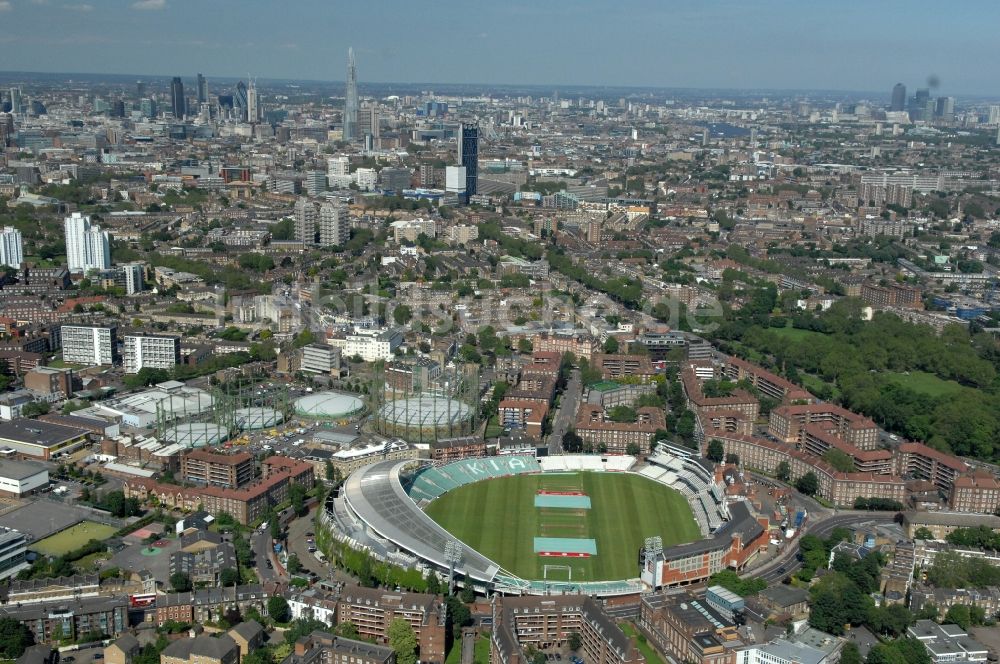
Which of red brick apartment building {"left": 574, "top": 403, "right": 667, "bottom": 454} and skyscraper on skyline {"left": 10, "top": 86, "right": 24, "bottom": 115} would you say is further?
skyscraper on skyline {"left": 10, "top": 86, "right": 24, "bottom": 115}

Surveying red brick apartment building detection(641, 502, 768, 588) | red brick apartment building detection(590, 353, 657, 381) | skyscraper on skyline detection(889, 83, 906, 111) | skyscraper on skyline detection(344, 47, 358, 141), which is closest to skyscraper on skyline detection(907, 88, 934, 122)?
skyscraper on skyline detection(889, 83, 906, 111)

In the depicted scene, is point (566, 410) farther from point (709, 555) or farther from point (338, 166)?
point (338, 166)

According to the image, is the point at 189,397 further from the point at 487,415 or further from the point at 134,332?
the point at 487,415

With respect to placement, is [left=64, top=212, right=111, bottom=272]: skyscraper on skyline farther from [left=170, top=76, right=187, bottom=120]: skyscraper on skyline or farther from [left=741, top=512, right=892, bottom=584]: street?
[left=170, top=76, right=187, bottom=120]: skyscraper on skyline

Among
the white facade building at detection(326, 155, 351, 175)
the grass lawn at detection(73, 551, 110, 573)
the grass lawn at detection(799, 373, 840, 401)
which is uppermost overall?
the white facade building at detection(326, 155, 351, 175)

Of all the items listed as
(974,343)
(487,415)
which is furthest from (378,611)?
(974,343)

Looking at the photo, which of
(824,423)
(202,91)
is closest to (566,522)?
(824,423)
